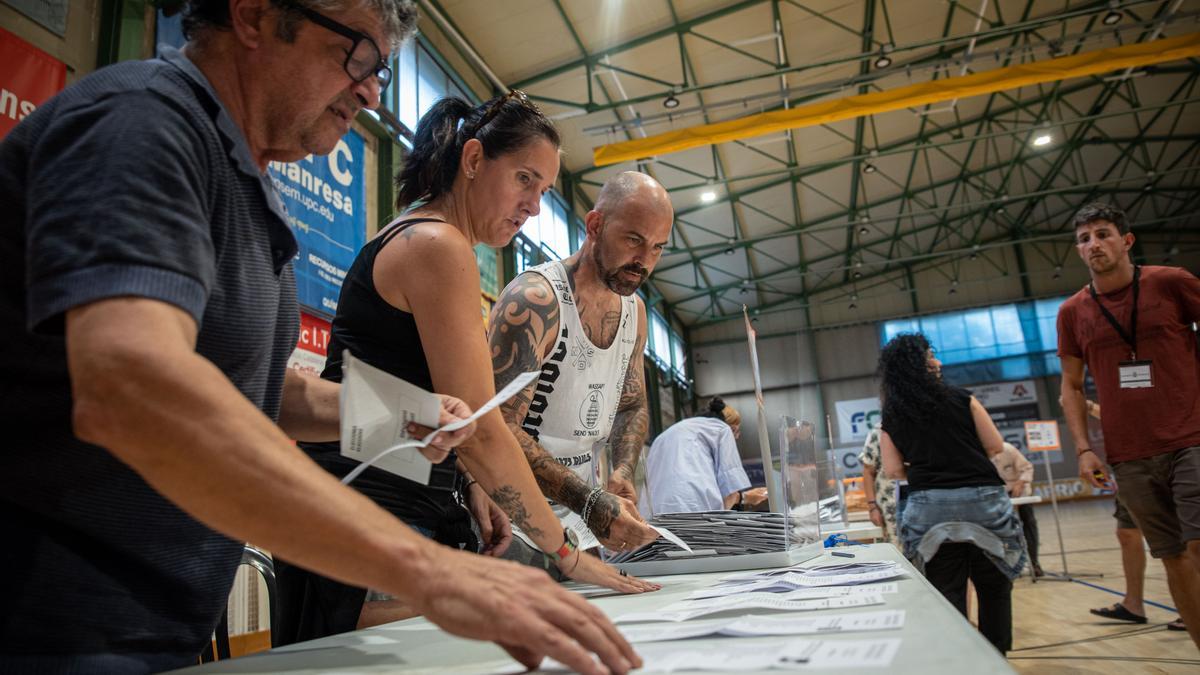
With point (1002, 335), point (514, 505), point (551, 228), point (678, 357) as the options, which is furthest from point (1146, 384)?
point (1002, 335)

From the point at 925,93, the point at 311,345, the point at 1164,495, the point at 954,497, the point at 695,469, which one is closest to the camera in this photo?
the point at 1164,495

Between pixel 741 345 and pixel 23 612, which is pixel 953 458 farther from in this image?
pixel 741 345

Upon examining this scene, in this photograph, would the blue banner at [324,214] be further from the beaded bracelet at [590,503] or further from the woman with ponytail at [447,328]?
the beaded bracelet at [590,503]

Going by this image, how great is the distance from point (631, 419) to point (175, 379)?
1.77m

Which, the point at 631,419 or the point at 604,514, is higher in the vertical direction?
the point at 631,419

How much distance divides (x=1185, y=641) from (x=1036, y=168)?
554 inches

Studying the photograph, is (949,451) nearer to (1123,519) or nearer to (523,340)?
(1123,519)

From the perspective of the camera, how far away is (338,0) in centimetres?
81

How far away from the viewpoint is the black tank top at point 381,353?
3.90 ft

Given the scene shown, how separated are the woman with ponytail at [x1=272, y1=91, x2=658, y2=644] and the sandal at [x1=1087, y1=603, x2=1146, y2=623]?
11.3ft

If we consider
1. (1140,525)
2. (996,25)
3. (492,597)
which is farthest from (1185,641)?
(996,25)

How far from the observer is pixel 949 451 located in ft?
9.46

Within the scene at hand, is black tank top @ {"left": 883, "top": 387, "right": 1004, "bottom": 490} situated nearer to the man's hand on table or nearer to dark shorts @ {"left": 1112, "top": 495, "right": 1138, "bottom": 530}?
dark shorts @ {"left": 1112, "top": 495, "right": 1138, "bottom": 530}

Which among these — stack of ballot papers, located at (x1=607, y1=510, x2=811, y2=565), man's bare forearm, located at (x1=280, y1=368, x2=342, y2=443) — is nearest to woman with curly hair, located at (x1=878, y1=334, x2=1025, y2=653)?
stack of ballot papers, located at (x1=607, y1=510, x2=811, y2=565)
